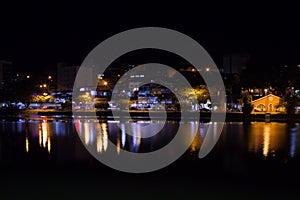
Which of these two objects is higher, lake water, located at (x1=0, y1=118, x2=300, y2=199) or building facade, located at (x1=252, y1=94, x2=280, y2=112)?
building facade, located at (x1=252, y1=94, x2=280, y2=112)

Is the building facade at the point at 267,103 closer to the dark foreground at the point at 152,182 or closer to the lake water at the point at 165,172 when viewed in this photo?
the lake water at the point at 165,172

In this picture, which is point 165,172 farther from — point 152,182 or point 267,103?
point 267,103

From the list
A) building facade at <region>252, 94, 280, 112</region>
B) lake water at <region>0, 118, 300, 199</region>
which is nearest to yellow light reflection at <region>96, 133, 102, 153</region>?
lake water at <region>0, 118, 300, 199</region>

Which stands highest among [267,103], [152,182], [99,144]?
[267,103]

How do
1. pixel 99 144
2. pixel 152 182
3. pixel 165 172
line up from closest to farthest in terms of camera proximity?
pixel 152 182 → pixel 165 172 → pixel 99 144

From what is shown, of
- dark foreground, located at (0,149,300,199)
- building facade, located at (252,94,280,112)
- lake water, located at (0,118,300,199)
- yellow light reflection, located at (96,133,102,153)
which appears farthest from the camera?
building facade, located at (252,94,280,112)

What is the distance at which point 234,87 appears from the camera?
1569 inches

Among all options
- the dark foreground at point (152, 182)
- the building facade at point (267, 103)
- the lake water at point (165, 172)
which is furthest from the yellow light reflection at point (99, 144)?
the building facade at point (267, 103)

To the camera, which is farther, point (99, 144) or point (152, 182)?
point (99, 144)

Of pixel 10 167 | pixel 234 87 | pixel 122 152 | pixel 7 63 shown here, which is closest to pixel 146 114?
pixel 234 87

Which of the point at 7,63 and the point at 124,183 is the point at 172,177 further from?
the point at 7,63

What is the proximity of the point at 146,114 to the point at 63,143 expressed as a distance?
58.7 ft

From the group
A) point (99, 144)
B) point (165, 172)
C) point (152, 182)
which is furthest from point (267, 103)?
point (152, 182)

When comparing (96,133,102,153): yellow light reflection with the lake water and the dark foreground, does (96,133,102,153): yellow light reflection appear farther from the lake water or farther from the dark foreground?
the dark foreground
